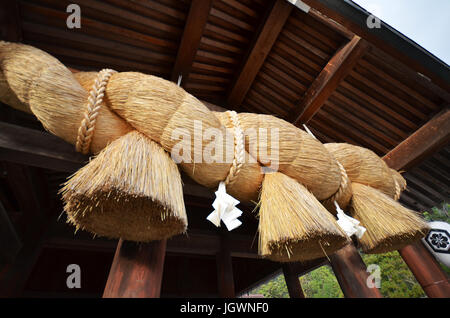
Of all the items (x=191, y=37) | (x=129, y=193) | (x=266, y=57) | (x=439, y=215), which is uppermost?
(x=439, y=215)

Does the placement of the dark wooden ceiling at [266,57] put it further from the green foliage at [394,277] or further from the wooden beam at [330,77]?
the green foliage at [394,277]

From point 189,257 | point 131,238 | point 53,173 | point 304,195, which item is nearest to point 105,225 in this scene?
point 131,238

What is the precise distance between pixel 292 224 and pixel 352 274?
80 centimetres

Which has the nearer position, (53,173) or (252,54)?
(252,54)

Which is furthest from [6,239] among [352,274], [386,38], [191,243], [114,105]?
[386,38]

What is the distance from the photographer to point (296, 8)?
1.70 metres

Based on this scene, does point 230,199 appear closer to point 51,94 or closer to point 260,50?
point 51,94

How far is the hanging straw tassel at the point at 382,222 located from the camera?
99 centimetres

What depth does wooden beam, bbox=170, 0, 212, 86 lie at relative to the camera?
157 centimetres

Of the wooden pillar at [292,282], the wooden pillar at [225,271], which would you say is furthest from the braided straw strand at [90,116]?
the wooden pillar at [292,282]

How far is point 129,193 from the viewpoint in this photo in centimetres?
58
